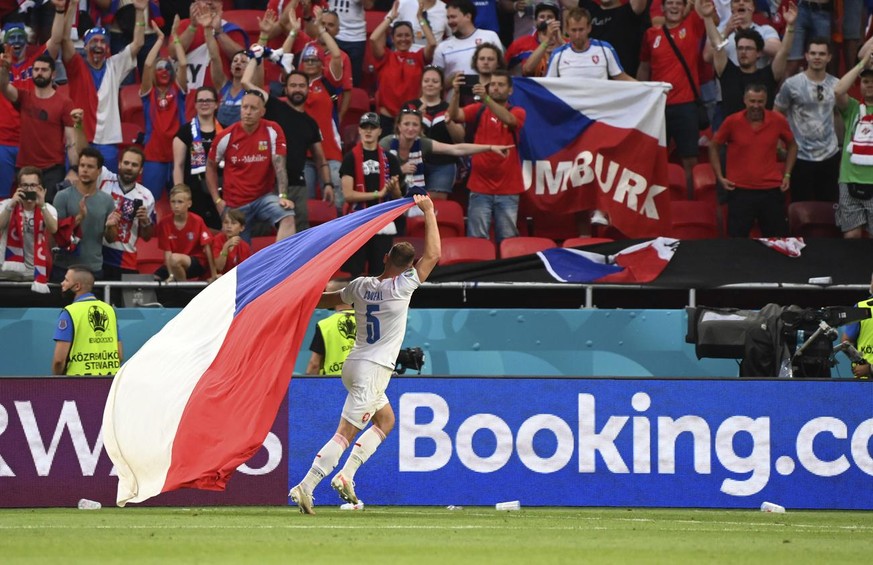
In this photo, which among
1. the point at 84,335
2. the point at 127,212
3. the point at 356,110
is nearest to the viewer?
the point at 84,335

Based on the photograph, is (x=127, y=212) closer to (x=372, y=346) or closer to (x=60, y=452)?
Answer: (x=60, y=452)

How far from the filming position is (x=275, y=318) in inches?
400

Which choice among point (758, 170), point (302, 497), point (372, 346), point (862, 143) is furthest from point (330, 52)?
point (302, 497)

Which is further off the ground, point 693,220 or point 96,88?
point 96,88

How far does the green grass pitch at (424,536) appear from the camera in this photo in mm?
7691

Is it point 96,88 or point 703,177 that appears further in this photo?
point 703,177

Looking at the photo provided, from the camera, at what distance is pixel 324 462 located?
34.0ft

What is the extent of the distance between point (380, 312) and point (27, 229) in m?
5.39

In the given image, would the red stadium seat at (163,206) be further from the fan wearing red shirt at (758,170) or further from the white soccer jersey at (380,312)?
the fan wearing red shirt at (758,170)

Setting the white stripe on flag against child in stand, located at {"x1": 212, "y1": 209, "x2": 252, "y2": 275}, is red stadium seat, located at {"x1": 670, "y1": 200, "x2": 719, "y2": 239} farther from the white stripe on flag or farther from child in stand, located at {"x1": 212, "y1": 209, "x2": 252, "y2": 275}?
the white stripe on flag

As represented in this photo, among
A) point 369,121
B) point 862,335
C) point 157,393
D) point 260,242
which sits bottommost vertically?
point 862,335

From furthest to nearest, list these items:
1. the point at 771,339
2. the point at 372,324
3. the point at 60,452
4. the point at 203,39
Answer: the point at 203,39
the point at 771,339
the point at 60,452
the point at 372,324

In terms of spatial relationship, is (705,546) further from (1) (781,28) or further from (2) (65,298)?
(1) (781,28)

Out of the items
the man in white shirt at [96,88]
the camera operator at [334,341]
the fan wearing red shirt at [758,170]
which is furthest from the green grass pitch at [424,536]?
the man in white shirt at [96,88]
